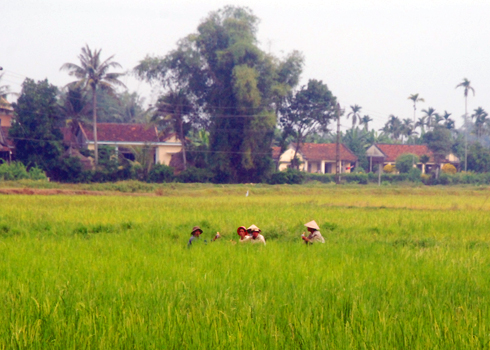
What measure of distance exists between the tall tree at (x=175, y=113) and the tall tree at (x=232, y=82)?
1024 millimetres

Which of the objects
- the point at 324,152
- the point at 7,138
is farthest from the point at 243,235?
the point at 324,152

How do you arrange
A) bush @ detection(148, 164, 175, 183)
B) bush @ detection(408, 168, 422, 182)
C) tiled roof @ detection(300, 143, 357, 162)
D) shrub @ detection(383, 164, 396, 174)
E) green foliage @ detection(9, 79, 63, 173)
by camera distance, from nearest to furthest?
green foliage @ detection(9, 79, 63, 173) → bush @ detection(148, 164, 175, 183) → bush @ detection(408, 168, 422, 182) → shrub @ detection(383, 164, 396, 174) → tiled roof @ detection(300, 143, 357, 162)

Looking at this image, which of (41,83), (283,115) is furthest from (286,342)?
(283,115)

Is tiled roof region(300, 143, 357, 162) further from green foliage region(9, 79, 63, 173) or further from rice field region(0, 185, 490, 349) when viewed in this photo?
rice field region(0, 185, 490, 349)

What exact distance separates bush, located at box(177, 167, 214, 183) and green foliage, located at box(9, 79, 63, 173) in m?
8.60

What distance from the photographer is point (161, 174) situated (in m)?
37.4

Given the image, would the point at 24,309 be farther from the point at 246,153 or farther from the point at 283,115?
the point at 283,115

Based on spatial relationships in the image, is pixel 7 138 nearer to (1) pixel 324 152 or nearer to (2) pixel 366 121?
(1) pixel 324 152

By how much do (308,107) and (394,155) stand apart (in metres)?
21.0

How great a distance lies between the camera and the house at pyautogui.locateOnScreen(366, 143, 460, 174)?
57.9m

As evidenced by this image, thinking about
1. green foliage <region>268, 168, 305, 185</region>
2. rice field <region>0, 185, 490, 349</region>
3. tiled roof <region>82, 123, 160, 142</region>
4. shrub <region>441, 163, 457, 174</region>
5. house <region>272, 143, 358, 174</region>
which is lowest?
rice field <region>0, 185, 490, 349</region>

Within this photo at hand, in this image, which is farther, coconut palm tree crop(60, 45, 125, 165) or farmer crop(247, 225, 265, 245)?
coconut palm tree crop(60, 45, 125, 165)

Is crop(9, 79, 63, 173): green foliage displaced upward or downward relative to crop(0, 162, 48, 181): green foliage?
upward

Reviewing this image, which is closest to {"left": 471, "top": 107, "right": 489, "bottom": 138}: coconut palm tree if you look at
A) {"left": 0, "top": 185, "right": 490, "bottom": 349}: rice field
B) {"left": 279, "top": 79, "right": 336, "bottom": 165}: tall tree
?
{"left": 279, "top": 79, "right": 336, "bottom": 165}: tall tree
